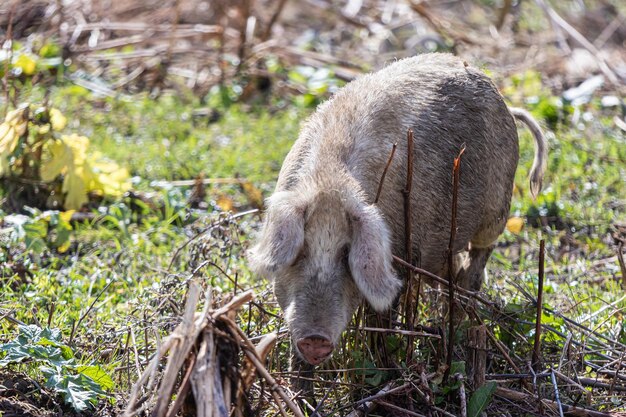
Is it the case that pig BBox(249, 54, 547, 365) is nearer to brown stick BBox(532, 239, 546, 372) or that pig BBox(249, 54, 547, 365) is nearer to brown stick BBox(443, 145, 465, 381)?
brown stick BBox(443, 145, 465, 381)

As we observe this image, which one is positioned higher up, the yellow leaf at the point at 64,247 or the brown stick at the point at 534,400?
the brown stick at the point at 534,400

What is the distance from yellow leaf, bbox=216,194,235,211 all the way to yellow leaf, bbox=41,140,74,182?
3.22 feet

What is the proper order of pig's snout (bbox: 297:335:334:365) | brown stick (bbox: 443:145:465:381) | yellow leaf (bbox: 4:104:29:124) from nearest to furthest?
pig's snout (bbox: 297:335:334:365) < brown stick (bbox: 443:145:465:381) < yellow leaf (bbox: 4:104:29:124)

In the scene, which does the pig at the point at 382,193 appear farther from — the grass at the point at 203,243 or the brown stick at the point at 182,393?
the brown stick at the point at 182,393

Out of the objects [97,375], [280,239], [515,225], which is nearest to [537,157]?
[515,225]

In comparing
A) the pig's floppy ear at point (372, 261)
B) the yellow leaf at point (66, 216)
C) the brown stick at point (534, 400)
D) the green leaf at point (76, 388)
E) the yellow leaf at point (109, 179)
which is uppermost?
the pig's floppy ear at point (372, 261)

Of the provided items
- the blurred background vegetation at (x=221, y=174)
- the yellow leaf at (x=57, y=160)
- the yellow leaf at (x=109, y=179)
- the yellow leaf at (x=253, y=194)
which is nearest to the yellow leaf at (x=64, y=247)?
the blurred background vegetation at (x=221, y=174)

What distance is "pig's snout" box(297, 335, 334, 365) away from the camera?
3.57 metres

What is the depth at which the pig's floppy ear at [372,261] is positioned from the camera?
371 centimetres

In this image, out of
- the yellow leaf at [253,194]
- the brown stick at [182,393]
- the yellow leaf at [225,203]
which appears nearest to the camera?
the brown stick at [182,393]

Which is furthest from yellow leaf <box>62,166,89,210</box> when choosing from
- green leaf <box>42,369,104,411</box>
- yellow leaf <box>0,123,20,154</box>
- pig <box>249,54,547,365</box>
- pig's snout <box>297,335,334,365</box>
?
pig's snout <box>297,335,334,365</box>

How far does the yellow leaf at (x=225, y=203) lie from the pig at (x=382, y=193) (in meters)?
1.62

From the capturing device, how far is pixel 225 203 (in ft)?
20.6

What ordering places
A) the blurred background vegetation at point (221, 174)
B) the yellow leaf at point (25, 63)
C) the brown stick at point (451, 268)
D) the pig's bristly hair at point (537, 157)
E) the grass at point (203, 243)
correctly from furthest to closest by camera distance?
the yellow leaf at point (25, 63), the pig's bristly hair at point (537, 157), the grass at point (203, 243), the blurred background vegetation at point (221, 174), the brown stick at point (451, 268)
